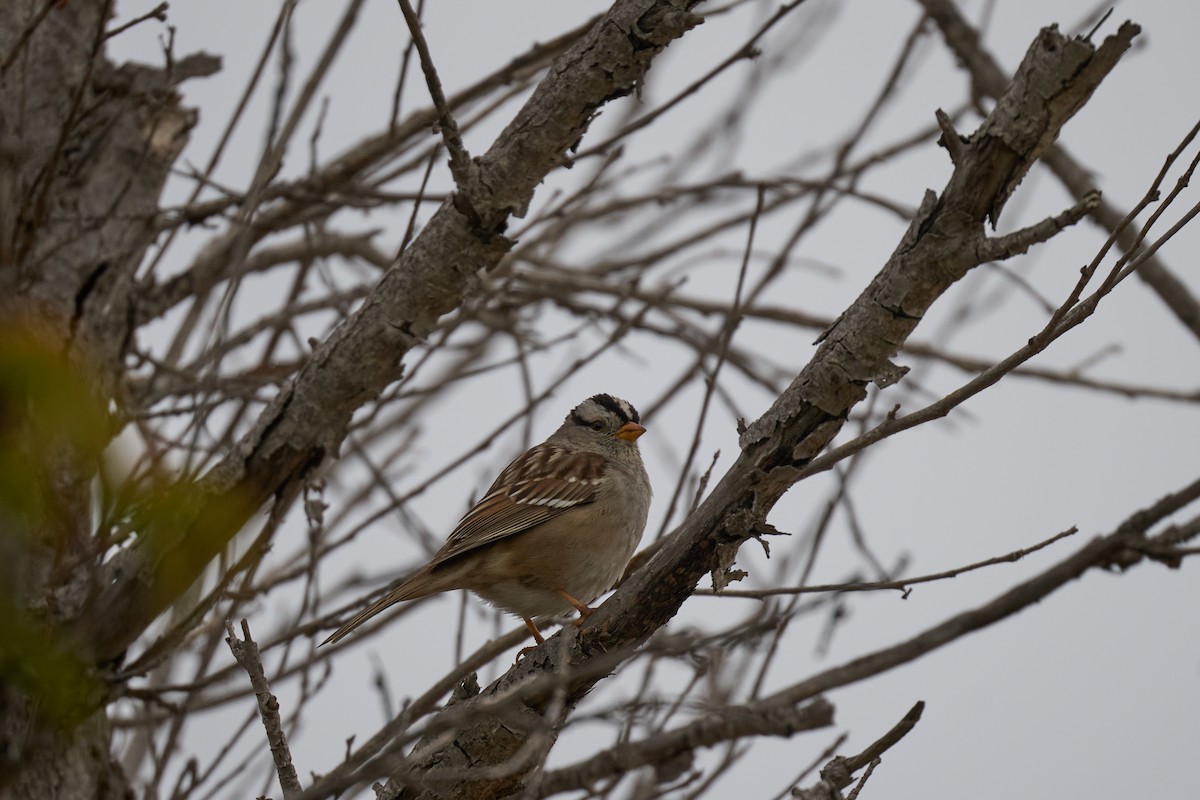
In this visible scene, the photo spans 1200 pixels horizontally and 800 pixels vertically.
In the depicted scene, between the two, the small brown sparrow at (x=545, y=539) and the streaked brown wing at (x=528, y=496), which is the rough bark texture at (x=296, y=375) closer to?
the small brown sparrow at (x=545, y=539)

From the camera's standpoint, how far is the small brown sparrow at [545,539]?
4844mm

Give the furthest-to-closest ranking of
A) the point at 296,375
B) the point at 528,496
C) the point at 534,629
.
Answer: the point at 528,496 → the point at 534,629 → the point at 296,375

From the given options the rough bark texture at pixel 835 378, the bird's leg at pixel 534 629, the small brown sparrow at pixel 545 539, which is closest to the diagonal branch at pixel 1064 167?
the rough bark texture at pixel 835 378

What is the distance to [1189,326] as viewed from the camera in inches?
175

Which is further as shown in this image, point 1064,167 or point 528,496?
point 528,496

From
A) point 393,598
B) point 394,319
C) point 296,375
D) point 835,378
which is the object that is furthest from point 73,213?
point 835,378

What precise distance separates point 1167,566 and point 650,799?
1492 millimetres

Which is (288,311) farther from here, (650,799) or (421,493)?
(650,799)

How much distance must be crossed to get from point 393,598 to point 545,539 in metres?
0.89

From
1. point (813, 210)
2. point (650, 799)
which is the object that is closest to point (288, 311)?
point (813, 210)

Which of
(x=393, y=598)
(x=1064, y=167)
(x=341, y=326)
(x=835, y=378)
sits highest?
(x=341, y=326)

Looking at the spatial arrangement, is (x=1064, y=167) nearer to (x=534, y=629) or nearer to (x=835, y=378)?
(x=835, y=378)

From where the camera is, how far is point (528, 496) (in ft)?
17.3

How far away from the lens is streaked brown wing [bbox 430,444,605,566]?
490 cm
